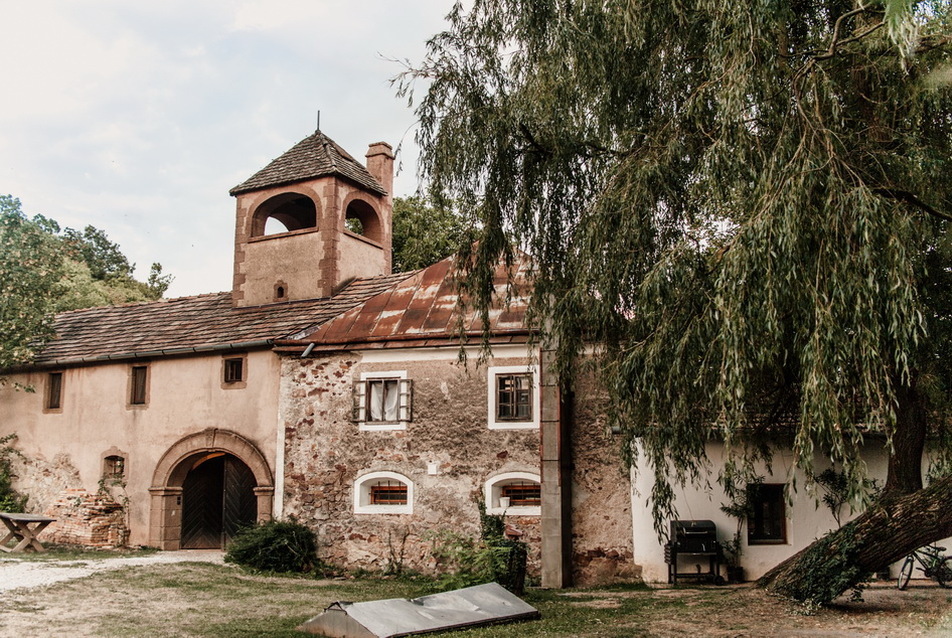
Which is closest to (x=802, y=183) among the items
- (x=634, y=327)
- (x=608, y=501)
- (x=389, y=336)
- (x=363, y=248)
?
(x=634, y=327)

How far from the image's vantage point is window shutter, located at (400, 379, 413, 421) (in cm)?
1517

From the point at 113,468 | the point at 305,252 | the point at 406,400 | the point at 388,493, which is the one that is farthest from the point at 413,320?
the point at 113,468

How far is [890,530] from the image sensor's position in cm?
961

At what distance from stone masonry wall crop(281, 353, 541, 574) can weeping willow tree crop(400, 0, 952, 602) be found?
Result: 16.6 feet

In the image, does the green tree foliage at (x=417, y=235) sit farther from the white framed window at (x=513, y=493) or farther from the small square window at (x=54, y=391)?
the white framed window at (x=513, y=493)

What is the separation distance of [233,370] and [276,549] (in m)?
4.18

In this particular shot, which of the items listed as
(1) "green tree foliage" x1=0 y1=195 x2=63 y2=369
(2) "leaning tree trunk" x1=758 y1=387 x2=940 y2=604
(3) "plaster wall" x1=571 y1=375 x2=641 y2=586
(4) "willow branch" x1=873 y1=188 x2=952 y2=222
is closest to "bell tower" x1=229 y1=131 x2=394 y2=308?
(1) "green tree foliage" x1=0 y1=195 x2=63 y2=369

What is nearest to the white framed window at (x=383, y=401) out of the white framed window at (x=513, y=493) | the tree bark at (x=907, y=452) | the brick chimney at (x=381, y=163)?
the white framed window at (x=513, y=493)

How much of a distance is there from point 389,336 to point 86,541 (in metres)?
7.48

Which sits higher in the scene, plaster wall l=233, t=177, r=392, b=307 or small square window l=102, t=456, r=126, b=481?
plaster wall l=233, t=177, r=392, b=307

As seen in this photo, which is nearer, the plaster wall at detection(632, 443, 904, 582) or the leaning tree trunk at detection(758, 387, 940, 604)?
the leaning tree trunk at detection(758, 387, 940, 604)

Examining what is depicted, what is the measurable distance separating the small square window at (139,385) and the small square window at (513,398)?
8.06 meters

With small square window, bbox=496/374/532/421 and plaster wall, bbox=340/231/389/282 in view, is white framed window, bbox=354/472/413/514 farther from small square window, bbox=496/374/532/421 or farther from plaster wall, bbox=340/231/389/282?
plaster wall, bbox=340/231/389/282

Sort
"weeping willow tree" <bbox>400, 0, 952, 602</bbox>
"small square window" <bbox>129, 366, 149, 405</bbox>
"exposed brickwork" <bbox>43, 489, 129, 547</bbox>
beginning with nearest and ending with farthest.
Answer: "weeping willow tree" <bbox>400, 0, 952, 602</bbox> → "exposed brickwork" <bbox>43, 489, 129, 547</bbox> → "small square window" <bbox>129, 366, 149, 405</bbox>
